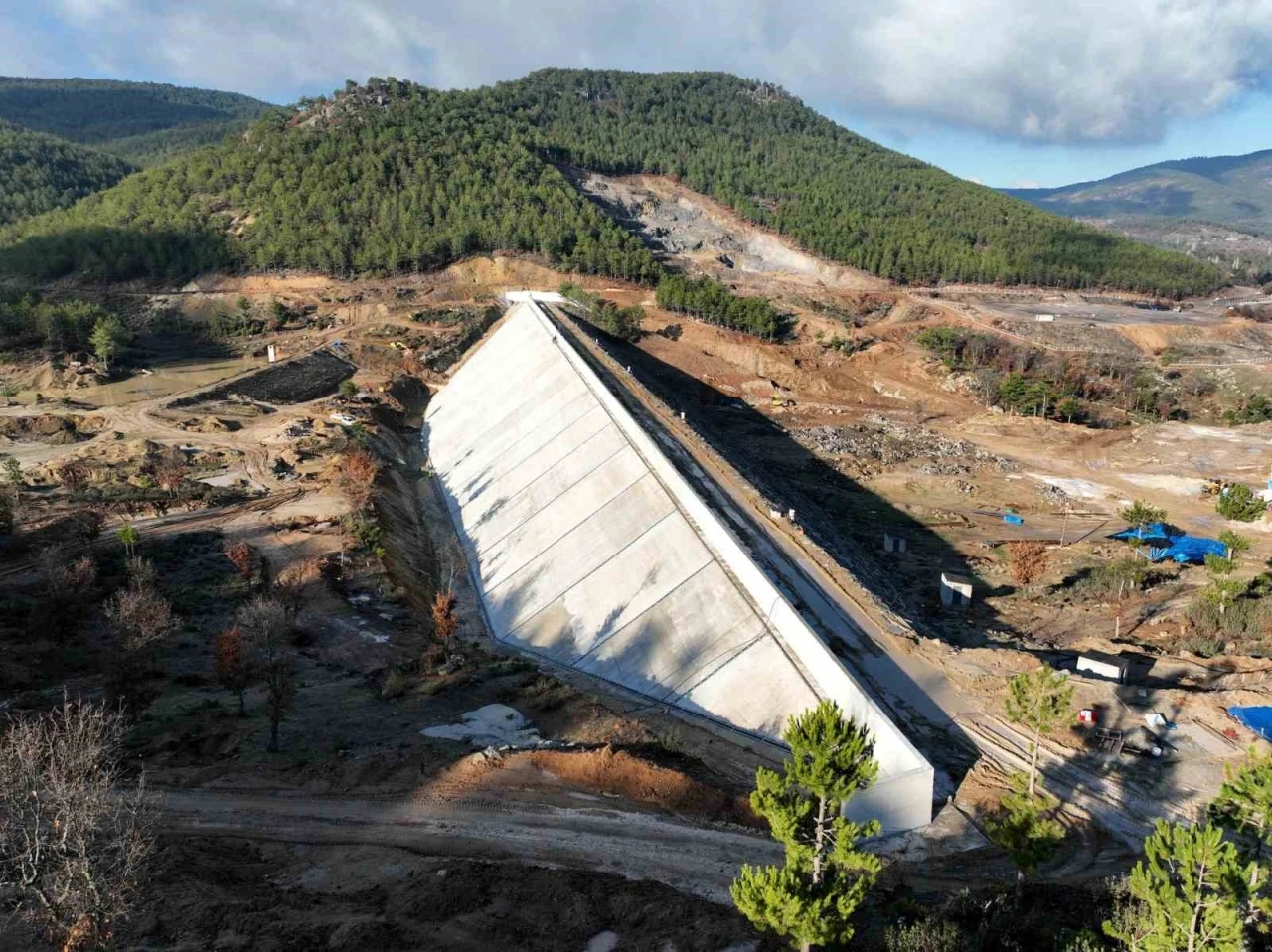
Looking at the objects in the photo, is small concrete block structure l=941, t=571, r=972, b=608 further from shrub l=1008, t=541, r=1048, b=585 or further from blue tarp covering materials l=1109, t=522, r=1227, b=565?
blue tarp covering materials l=1109, t=522, r=1227, b=565

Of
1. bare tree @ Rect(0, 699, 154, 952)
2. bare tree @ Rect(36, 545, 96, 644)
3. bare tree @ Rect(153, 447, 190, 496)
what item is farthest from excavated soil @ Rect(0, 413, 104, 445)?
bare tree @ Rect(0, 699, 154, 952)

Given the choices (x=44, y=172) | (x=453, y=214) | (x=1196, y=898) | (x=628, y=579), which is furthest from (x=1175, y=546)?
(x=44, y=172)

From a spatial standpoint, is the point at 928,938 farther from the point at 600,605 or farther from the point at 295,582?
the point at 295,582

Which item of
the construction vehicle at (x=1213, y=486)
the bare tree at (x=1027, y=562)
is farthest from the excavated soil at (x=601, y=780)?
the construction vehicle at (x=1213, y=486)

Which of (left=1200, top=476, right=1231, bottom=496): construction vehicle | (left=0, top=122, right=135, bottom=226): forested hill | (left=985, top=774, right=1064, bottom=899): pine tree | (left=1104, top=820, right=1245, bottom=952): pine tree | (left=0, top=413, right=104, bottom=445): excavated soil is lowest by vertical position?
(left=0, top=413, right=104, bottom=445): excavated soil

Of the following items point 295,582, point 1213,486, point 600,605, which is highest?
point 1213,486

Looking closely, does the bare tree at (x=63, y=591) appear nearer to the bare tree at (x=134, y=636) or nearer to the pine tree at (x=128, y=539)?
the bare tree at (x=134, y=636)
